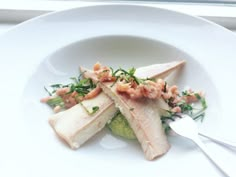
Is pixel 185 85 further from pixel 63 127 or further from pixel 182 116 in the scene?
pixel 63 127

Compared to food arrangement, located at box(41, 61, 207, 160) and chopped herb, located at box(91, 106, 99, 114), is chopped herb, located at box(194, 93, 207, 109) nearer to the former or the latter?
food arrangement, located at box(41, 61, 207, 160)

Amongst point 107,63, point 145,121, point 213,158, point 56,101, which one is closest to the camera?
point 213,158

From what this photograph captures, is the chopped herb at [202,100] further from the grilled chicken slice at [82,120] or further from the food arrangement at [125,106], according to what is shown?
the grilled chicken slice at [82,120]

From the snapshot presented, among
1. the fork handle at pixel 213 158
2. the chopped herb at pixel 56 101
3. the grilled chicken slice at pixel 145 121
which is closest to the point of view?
the fork handle at pixel 213 158

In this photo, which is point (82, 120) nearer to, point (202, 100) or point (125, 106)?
point (125, 106)

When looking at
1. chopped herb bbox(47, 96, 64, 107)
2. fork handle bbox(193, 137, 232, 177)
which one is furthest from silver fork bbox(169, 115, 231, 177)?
chopped herb bbox(47, 96, 64, 107)

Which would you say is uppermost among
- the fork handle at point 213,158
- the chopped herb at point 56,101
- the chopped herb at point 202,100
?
the chopped herb at point 56,101

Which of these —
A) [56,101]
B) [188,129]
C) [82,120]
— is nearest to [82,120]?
[82,120]

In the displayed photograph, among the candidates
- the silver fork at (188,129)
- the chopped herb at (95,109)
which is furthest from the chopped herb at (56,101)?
the silver fork at (188,129)
